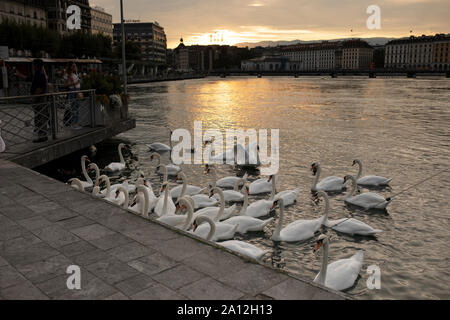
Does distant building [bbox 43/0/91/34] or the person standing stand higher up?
distant building [bbox 43/0/91/34]

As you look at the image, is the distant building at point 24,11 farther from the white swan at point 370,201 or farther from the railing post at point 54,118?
the white swan at point 370,201

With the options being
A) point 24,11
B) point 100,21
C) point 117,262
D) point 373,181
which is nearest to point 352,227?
point 373,181

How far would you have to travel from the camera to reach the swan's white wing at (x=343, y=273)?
6367 mm

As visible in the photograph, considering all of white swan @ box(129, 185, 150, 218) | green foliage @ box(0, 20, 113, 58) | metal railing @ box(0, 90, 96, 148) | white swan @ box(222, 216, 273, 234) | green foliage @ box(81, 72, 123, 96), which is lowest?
white swan @ box(222, 216, 273, 234)

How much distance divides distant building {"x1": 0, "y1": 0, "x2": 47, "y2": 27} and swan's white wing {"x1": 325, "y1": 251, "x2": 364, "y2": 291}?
72488 millimetres

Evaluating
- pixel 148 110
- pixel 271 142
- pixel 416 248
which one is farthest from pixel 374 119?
pixel 416 248

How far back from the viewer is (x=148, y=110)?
1355 inches

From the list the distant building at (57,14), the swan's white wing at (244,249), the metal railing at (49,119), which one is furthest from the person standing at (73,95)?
the distant building at (57,14)

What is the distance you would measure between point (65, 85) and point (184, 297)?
41.4 ft

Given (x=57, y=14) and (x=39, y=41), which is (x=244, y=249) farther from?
(x=57, y=14)

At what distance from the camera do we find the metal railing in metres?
11.7

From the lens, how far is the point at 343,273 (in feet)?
21.5

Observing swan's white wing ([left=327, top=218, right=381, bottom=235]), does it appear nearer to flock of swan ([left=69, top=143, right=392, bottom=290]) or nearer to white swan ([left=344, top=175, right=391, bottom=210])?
flock of swan ([left=69, top=143, right=392, bottom=290])

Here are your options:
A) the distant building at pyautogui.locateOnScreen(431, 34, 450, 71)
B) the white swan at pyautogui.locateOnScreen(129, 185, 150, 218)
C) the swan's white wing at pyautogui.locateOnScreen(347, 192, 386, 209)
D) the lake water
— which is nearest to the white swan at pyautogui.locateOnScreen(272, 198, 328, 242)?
the lake water
